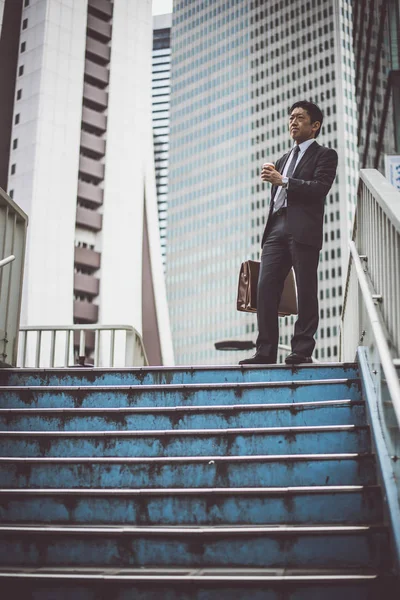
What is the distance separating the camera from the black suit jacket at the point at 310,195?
5.22m

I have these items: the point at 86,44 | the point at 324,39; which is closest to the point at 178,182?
the point at 324,39

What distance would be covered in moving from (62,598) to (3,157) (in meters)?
52.7

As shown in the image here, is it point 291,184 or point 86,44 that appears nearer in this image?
point 291,184

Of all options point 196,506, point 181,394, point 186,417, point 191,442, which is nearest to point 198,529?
point 196,506

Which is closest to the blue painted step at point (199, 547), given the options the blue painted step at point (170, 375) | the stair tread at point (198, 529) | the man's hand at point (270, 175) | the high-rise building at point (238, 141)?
the stair tread at point (198, 529)

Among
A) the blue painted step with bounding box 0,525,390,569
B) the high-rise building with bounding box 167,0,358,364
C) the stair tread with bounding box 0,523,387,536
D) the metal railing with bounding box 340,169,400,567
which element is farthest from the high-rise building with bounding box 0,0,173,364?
the high-rise building with bounding box 167,0,358,364

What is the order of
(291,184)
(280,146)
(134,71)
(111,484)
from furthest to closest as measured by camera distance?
(280,146)
(134,71)
(291,184)
(111,484)

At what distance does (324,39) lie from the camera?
4601 inches

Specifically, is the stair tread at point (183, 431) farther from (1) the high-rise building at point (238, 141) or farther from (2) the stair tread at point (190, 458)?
(1) the high-rise building at point (238, 141)

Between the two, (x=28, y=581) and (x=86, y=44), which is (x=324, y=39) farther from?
(x=28, y=581)

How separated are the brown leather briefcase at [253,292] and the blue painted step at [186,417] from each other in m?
1.86

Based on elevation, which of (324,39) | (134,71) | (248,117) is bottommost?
(134,71)

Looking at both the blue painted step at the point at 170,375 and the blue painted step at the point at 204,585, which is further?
the blue painted step at the point at 170,375

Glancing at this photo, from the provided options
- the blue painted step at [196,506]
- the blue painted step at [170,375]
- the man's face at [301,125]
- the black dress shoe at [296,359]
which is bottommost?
the blue painted step at [196,506]
